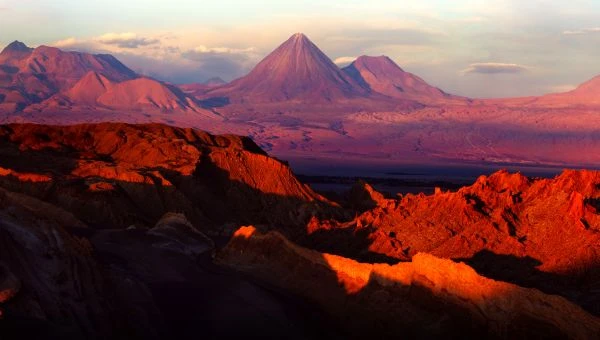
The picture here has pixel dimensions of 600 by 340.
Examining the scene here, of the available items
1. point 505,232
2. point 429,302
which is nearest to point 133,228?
point 505,232

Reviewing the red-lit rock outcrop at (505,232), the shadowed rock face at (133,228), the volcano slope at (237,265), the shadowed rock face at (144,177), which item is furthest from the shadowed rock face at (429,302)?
the shadowed rock face at (144,177)

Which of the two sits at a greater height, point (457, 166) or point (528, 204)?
point (528, 204)

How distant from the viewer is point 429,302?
1027 inches

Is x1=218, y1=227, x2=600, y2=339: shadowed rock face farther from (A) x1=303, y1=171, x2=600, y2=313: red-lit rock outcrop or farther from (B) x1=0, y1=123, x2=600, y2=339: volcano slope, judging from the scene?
(A) x1=303, y1=171, x2=600, y2=313: red-lit rock outcrop

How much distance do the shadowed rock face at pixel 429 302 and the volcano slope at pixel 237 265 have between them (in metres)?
0.04

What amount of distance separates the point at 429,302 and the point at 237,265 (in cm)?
1285

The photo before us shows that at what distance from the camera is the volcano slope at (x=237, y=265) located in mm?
23469

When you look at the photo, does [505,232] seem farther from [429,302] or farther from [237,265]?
[429,302]

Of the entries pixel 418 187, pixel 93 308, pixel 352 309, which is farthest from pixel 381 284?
pixel 418 187

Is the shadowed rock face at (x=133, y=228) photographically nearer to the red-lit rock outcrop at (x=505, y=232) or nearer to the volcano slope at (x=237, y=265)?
the volcano slope at (x=237, y=265)

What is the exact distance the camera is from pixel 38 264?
78.4 ft

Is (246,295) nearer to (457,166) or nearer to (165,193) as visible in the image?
(165,193)

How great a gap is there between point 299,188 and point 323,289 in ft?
123

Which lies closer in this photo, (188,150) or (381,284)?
(381,284)
